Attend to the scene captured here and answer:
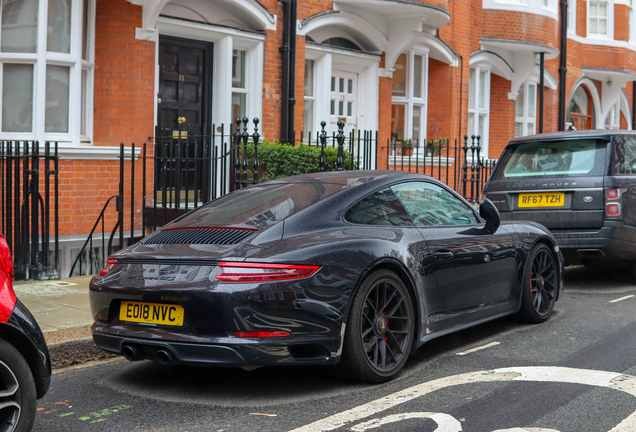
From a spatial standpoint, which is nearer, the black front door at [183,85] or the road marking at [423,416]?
the road marking at [423,416]

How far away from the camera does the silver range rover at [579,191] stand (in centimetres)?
835

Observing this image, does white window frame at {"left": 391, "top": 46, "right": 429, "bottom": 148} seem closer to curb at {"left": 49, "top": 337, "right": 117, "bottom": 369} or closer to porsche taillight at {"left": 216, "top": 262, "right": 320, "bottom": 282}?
curb at {"left": 49, "top": 337, "right": 117, "bottom": 369}

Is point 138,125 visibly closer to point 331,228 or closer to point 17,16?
point 17,16

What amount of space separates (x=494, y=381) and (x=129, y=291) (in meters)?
A: 2.33

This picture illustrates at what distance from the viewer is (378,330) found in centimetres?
475

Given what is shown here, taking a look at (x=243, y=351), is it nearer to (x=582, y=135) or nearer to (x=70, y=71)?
(x=582, y=135)

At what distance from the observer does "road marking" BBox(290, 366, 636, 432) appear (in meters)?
4.12

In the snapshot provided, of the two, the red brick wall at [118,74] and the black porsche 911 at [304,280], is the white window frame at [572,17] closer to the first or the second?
the red brick wall at [118,74]

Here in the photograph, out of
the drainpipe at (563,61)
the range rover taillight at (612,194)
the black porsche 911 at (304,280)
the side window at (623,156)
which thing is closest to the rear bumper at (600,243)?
A: the range rover taillight at (612,194)

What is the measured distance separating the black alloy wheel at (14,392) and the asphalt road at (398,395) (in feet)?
1.87

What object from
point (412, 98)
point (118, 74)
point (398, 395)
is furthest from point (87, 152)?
point (412, 98)

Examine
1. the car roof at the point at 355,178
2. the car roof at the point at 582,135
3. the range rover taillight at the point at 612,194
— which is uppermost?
the car roof at the point at 582,135

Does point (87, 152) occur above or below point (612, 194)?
above

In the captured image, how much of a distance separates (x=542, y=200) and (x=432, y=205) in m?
3.36
